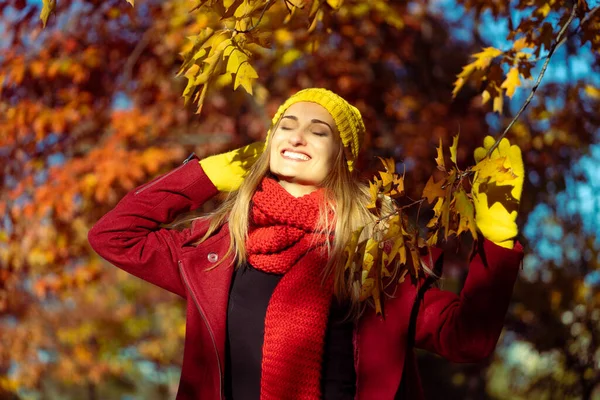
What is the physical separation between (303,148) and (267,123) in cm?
440

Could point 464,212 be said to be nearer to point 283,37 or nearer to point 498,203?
point 498,203

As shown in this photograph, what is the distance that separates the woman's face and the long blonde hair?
0.14 ft

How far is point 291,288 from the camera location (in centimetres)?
249

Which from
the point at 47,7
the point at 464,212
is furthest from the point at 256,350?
the point at 47,7

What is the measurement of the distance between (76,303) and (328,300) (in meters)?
11.7

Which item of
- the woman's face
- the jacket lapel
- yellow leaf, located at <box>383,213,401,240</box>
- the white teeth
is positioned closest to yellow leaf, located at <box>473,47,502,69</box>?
the woman's face

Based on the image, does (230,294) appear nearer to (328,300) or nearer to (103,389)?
(328,300)

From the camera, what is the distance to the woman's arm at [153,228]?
264 cm

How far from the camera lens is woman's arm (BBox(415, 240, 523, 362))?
2240 millimetres

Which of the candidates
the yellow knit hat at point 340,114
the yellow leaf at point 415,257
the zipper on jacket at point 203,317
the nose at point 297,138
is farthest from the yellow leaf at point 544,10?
the zipper on jacket at point 203,317

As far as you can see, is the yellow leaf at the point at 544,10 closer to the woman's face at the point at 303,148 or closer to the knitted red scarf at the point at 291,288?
the woman's face at the point at 303,148

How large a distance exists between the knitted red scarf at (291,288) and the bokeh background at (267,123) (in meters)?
3.15

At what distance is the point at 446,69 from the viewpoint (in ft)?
26.3

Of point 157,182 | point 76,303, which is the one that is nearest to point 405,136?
point 157,182
